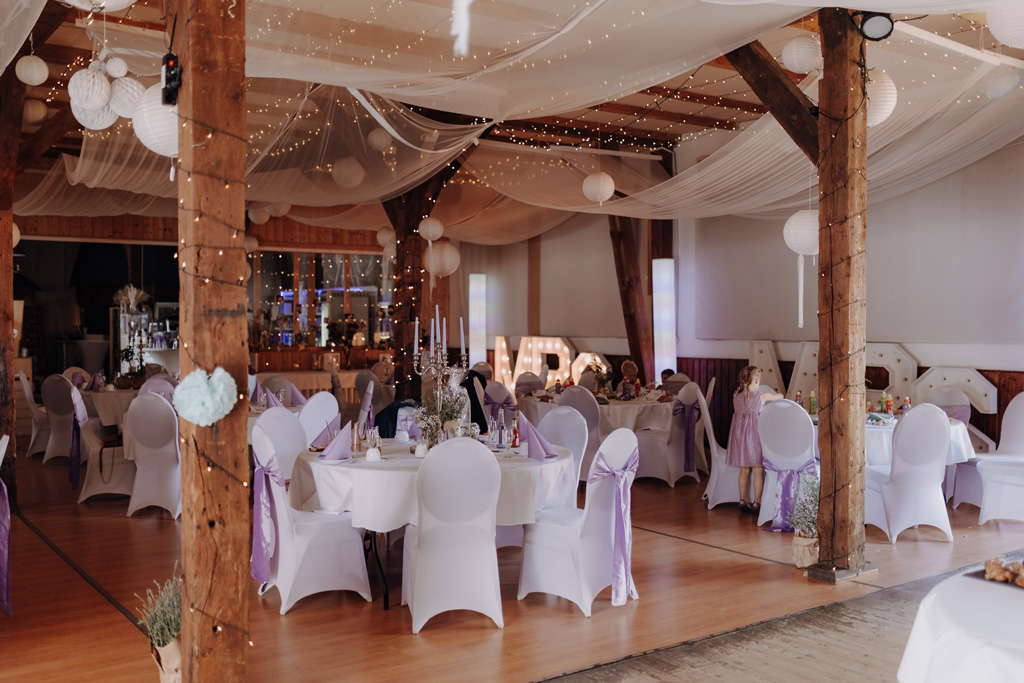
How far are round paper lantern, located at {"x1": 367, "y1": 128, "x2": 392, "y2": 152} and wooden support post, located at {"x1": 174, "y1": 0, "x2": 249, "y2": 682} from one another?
9.80ft

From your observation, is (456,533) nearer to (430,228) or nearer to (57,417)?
(430,228)

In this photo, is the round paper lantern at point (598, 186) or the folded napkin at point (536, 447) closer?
the folded napkin at point (536, 447)

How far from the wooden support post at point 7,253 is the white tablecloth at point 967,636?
266 inches

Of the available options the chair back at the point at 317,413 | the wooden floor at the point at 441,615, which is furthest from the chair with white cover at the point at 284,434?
the wooden floor at the point at 441,615

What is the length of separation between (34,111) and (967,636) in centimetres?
846

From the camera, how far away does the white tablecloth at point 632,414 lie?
8320mm

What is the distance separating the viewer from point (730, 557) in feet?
18.8

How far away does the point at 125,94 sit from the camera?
4.20 metres

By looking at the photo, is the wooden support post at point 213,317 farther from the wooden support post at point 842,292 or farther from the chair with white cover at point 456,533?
the wooden support post at point 842,292

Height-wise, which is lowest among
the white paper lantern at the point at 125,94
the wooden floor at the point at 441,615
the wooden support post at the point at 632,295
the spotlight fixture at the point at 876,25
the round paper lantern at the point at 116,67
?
the wooden floor at the point at 441,615

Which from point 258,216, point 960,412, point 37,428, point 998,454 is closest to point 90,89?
point 998,454

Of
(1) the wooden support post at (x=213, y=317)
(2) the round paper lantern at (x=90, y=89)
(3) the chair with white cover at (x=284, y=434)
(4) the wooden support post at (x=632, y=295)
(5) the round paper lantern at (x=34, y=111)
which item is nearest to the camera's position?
(1) the wooden support post at (x=213, y=317)

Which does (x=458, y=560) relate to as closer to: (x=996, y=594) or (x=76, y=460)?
(x=996, y=594)

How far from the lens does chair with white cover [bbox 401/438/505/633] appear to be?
4.29m
